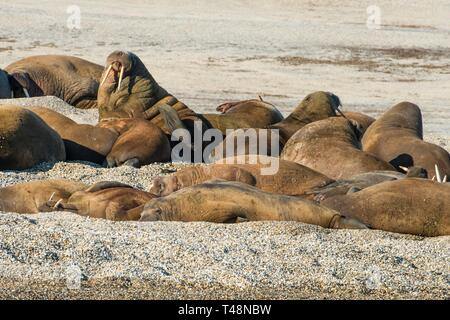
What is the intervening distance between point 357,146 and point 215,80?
902 centimetres

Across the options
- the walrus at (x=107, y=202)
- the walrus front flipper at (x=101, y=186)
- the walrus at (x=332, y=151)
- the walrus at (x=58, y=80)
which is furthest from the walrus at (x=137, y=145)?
the walrus at (x=58, y=80)

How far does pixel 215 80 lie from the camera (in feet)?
58.9

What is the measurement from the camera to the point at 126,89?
11008 mm

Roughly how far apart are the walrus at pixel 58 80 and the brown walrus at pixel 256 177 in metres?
5.47

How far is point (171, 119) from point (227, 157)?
1.29m

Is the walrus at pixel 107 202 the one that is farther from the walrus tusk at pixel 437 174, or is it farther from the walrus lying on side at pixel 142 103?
the walrus lying on side at pixel 142 103

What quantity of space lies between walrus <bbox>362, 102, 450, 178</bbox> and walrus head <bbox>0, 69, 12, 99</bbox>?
466 centimetres

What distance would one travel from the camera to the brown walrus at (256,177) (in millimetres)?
7594

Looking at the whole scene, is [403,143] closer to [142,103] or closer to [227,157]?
[227,157]

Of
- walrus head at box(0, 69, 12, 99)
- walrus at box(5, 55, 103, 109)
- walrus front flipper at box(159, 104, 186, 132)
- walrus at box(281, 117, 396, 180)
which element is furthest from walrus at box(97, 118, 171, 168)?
walrus at box(5, 55, 103, 109)

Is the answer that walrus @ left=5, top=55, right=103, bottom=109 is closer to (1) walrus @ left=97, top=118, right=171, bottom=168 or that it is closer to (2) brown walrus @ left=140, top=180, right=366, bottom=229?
(1) walrus @ left=97, top=118, right=171, bottom=168

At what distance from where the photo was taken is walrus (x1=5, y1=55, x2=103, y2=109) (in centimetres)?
1298
